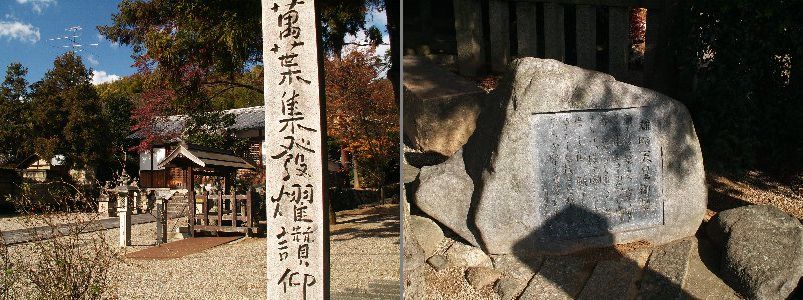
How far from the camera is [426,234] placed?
14.5 ft

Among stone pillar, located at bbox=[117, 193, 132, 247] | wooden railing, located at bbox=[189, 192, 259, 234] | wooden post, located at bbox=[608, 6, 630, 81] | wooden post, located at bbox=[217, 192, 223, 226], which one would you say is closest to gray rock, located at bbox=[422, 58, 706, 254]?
wooden post, located at bbox=[608, 6, 630, 81]

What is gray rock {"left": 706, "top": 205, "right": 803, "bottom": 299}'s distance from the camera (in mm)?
3654

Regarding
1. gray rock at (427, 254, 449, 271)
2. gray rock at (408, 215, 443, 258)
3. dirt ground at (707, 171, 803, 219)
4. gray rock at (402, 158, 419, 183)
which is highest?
gray rock at (402, 158, 419, 183)

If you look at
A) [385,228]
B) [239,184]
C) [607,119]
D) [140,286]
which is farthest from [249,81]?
[607,119]

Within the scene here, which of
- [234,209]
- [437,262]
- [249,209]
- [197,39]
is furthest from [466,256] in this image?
[234,209]

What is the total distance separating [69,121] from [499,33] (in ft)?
33.7

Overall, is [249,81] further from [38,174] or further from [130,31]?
[38,174]

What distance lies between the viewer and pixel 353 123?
7902 millimetres

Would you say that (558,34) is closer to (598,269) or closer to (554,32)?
(554,32)

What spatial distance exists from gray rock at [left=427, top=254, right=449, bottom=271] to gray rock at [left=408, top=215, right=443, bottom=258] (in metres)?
0.04

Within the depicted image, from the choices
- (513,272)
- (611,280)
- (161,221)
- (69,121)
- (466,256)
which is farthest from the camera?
(69,121)

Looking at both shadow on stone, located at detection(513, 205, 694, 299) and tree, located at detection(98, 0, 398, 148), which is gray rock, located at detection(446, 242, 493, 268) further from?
tree, located at detection(98, 0, 398, 148)

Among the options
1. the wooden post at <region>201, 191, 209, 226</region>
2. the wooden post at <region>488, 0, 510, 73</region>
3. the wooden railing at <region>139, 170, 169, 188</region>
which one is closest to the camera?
the wooden post at <region>488, 0, 510, 73</region>

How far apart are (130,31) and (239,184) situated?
14.2ft
